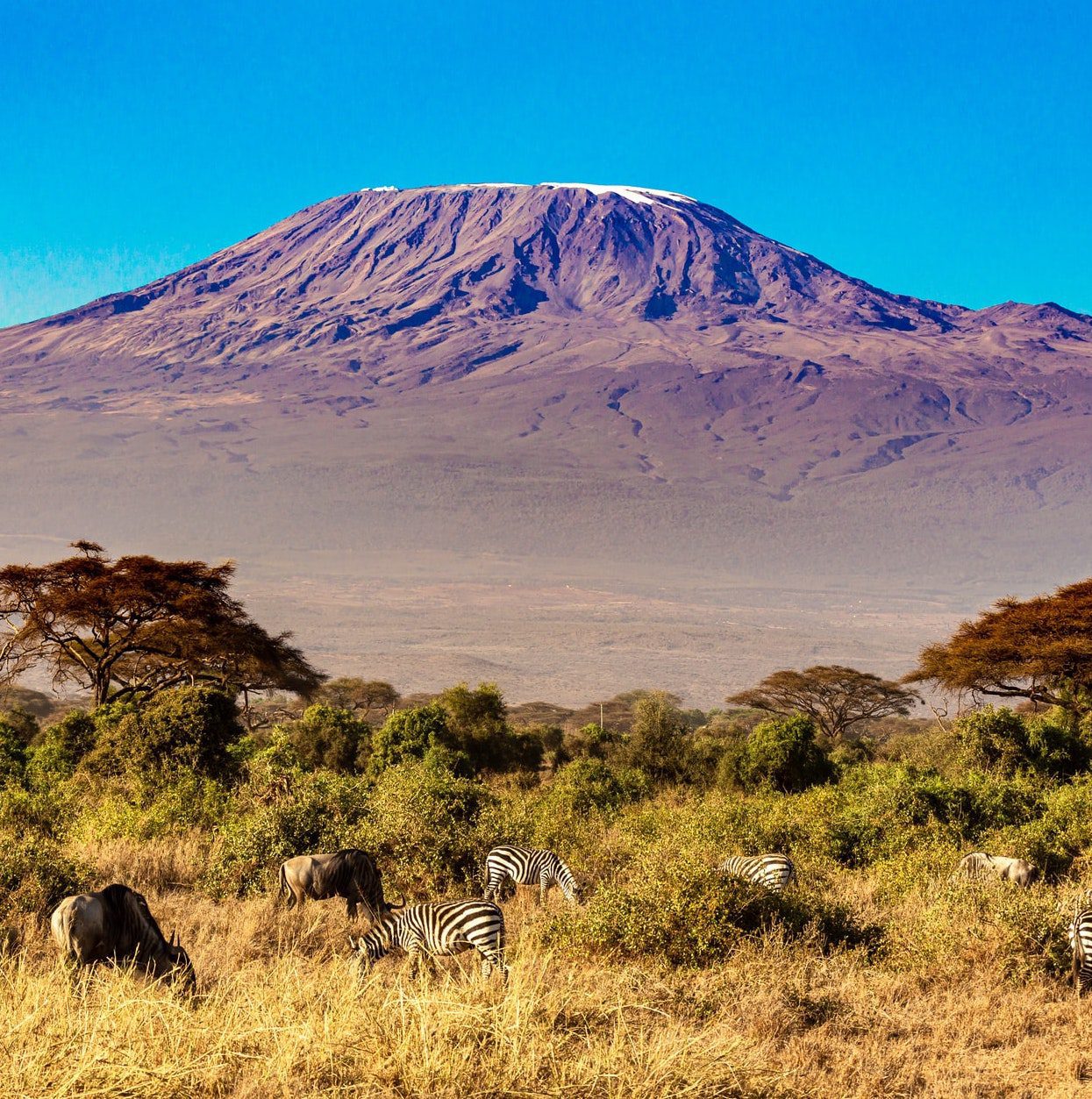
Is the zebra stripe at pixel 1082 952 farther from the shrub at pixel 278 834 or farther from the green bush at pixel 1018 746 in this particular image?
the green bush at pixel 1018 746

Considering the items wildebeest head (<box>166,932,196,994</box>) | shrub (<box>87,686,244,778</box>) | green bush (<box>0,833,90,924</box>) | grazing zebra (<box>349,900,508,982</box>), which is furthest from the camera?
shrub (<box>87,686,244,778</box>)

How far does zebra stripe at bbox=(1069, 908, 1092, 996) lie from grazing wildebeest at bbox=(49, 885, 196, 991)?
22.3ft

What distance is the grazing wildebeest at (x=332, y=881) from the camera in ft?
33.9

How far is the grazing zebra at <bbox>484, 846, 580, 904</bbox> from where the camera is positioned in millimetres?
11375

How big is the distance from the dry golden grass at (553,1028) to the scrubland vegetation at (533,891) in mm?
23

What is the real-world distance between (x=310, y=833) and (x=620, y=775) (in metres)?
10.6

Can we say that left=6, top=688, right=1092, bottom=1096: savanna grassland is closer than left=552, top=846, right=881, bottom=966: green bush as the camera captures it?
Yes

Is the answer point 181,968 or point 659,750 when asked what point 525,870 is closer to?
point 181,968

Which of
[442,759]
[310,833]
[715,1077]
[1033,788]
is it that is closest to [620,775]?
[442,759]

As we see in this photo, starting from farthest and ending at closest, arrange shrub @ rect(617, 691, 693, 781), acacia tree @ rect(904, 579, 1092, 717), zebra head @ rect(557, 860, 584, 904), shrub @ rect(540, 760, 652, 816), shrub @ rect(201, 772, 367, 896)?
shrub @ rect(617, 691, 693, 781) → acacia tree @ rect(904, 579, 1092, 717) → shrub @ rect(540, 760, 652, 816) → shrub @ rect(201, 772, 367, 896) → zebra head @ rect(557, 860, 584, 904)

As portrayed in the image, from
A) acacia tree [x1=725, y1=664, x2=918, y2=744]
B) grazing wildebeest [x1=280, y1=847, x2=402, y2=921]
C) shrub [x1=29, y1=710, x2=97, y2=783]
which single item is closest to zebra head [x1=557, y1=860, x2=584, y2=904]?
grazing wildebeest [x1=280, y1=847, x2=402, y2=921]

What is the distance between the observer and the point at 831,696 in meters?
39.7

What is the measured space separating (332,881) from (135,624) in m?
17.0

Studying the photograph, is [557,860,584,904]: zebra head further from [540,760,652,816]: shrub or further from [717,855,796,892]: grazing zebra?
[540,760,652,816]: shrub
